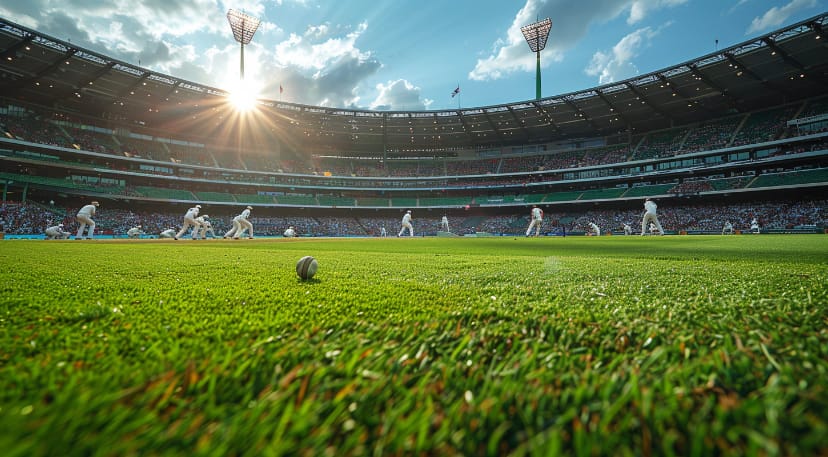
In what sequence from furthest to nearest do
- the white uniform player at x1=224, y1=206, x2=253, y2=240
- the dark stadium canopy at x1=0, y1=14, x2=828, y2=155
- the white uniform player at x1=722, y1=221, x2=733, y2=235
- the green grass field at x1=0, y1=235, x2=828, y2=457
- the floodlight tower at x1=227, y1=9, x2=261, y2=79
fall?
the floodlight tower at x1=227, y1=9, x2=261, y2=79 < the dark stadium canopy at x1=0, y1=14, x2=828, y2=155 < the white uniform player at x1=722, y1=221, x2=733, y2=235 < the white uniform player at x1=224, y1=206, x2=253, y2=240 < the green grass field at x1=0, y1=235, x2=828, y2=457

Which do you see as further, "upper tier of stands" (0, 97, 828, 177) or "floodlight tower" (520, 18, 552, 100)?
"floodlight tower" (520, 18, 552, 100)

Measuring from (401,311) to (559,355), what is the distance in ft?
2.47

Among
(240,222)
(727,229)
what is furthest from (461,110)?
(240,222)

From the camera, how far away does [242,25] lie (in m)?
39.9

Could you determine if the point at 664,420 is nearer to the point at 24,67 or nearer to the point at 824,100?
the point at 24,67

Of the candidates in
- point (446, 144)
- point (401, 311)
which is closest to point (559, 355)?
point (401, 311)

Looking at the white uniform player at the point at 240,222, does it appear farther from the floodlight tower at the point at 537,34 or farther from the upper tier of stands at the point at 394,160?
the floodlight tower at the point at 537,34

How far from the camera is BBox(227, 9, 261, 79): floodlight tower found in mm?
38781

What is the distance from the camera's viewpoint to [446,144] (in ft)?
162

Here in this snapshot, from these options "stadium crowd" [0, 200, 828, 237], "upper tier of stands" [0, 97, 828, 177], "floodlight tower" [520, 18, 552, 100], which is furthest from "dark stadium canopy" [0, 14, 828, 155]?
"stadium crowd" [0, 200, 828, 237]

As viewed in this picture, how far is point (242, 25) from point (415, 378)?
169 ft

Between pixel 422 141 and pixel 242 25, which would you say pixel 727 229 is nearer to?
pixel 422 141

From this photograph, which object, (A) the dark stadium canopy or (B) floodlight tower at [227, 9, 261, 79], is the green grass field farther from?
(B) floodlight tower at [227, 9, 261, 79]

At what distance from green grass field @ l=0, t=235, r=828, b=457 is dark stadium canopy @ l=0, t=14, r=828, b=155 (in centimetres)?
3686
